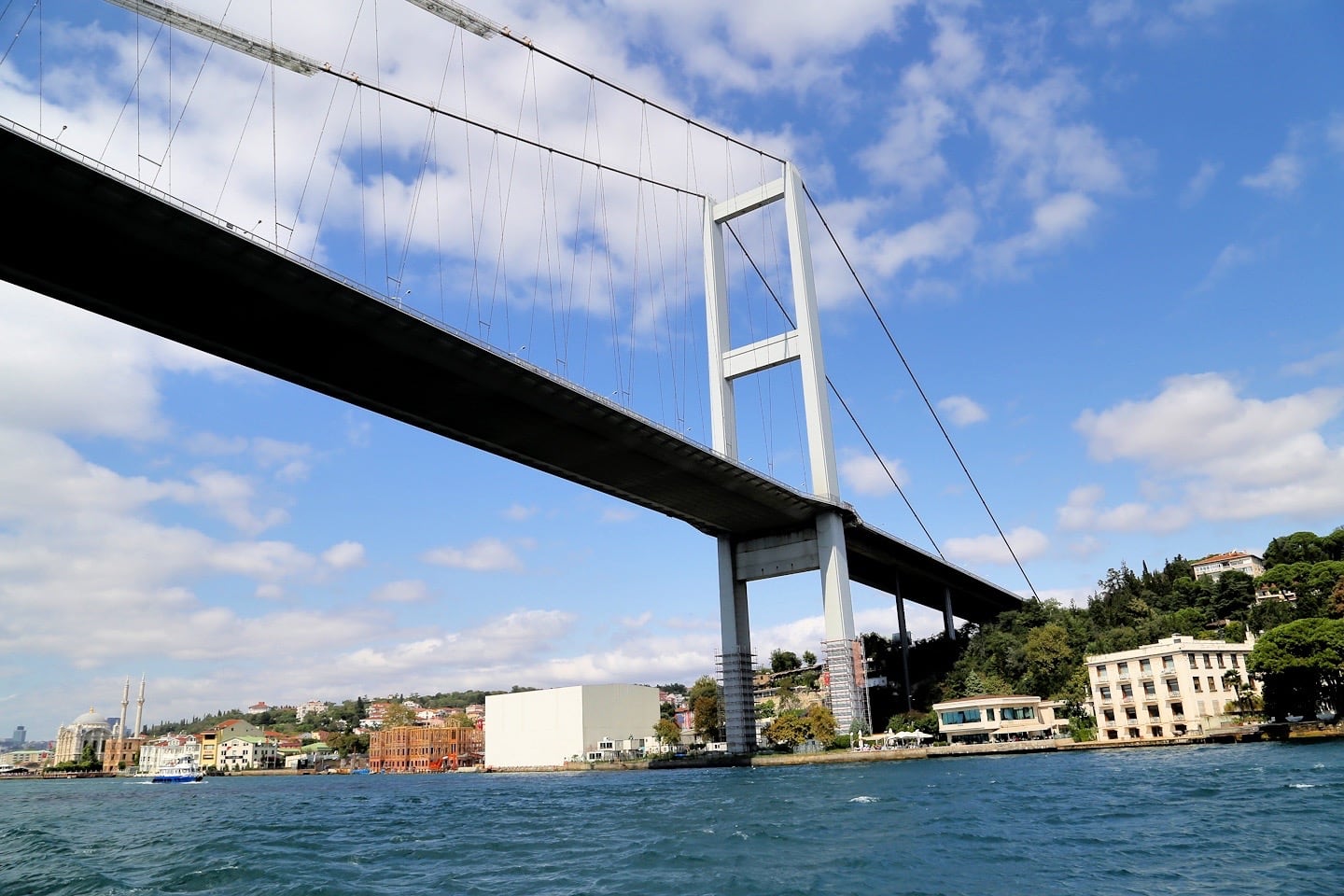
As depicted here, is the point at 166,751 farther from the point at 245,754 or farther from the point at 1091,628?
the point at 1091,628

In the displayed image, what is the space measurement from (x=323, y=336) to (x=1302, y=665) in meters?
34.7

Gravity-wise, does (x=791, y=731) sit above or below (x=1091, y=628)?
below

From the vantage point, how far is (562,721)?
69188mm

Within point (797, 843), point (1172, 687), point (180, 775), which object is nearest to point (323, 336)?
point (797, 843)

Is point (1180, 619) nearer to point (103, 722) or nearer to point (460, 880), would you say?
point (460, 880)

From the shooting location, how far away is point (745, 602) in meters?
46.8

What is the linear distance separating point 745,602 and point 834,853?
3445 cm

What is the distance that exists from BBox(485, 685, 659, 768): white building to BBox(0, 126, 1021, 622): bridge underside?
29768 mm

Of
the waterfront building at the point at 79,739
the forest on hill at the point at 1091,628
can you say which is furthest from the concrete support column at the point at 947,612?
the waterfront building at the point at 79,739

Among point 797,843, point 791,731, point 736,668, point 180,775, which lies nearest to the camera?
point 797,843

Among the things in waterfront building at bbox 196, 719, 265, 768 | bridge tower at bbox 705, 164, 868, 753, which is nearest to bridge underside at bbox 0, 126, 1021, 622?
bridge tower at bbox 705, 164, 868, 753

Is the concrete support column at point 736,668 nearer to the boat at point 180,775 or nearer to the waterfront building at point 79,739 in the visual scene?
the boat at point 180,775

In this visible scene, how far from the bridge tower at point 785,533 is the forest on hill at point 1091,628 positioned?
12458 mm

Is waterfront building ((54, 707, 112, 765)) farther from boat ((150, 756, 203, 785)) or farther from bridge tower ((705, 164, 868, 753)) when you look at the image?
bridge tower ((705, 164, 868, 753))
